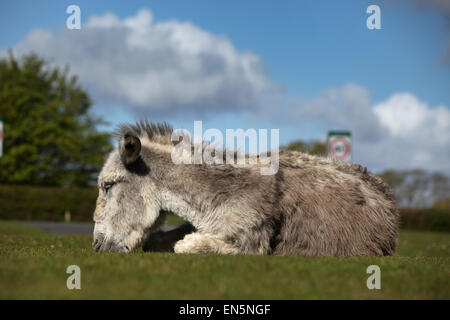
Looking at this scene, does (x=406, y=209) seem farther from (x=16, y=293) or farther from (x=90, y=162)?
(x=16, y=293)

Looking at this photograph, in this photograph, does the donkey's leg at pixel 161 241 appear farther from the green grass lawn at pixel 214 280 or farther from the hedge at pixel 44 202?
the hedge at pixel 44 202

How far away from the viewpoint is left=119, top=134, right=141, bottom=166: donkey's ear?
25.9 feet

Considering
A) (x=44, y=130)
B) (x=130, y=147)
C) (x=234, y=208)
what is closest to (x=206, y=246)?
(x=234, y=208)

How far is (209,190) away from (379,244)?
3011 millimetres

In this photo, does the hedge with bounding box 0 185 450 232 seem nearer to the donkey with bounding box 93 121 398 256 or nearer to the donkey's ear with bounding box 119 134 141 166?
the donkey with bounding box 93 121 398 256

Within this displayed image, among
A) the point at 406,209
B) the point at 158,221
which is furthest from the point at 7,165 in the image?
the point at 158,221

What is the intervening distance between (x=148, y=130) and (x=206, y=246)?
98.9 inches

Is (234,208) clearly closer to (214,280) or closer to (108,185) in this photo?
(108,185)

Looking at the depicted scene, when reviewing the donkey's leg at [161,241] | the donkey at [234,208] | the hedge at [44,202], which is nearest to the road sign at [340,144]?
the donkey at [234,208]

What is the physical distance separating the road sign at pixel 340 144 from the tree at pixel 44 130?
4183 centimetres

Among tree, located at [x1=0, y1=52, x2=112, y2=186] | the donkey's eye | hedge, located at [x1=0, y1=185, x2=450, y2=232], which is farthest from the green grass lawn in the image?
tree, located at [x1=0, y1=52, x2=112, y2=186]

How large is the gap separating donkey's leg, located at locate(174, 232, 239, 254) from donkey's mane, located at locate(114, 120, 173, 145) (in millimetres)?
2044

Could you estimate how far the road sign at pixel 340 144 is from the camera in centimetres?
2180
